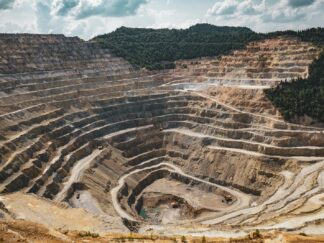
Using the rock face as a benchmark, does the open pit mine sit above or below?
below

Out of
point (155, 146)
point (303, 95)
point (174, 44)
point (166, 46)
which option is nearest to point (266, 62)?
point (303, 95)

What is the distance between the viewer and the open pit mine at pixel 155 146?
54531 millimetres

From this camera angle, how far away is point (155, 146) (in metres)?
95.6

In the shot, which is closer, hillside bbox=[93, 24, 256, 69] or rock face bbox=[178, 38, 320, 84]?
rock face bbox=[178, 38, 320, 84]

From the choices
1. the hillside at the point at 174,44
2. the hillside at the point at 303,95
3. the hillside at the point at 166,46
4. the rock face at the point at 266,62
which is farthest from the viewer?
the hillside at the point at 166,46

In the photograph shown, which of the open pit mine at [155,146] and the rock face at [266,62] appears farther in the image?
the rock face at [266,62]

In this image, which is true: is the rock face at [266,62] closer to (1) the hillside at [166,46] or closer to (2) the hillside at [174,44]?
(2) the hillside at [174,44]

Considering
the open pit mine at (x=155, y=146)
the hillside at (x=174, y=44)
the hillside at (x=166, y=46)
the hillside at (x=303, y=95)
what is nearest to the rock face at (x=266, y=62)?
the open pit mine at (x=155, y=146)

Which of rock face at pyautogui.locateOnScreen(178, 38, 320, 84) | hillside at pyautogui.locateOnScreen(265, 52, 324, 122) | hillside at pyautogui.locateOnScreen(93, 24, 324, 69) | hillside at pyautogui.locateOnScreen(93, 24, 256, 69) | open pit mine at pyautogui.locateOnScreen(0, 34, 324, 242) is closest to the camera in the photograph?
open pit mine at pyautogui.locateOnScreen(0, 34, 324, 242)

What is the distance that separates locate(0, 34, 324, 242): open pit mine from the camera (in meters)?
54.5

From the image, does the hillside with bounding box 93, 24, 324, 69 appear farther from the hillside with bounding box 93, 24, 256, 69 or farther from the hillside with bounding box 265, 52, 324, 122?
the hillside with bounding box 265, 52, 324, 122

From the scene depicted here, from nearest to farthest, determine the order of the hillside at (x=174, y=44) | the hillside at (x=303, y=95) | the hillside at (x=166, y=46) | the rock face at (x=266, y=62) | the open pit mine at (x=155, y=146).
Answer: the open pit mine at (x=155, y=146), the hillside at (x=303, y=95), the rock face at (x=266, y=62), the hillside at (x=174, y=44), the hillside at (x=166, y=46)

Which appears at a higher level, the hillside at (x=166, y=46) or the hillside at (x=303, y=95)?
the hillside at (x=166, y=46)

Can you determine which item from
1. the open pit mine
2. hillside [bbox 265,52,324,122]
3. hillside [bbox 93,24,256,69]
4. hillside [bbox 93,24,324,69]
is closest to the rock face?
the open pit mine
